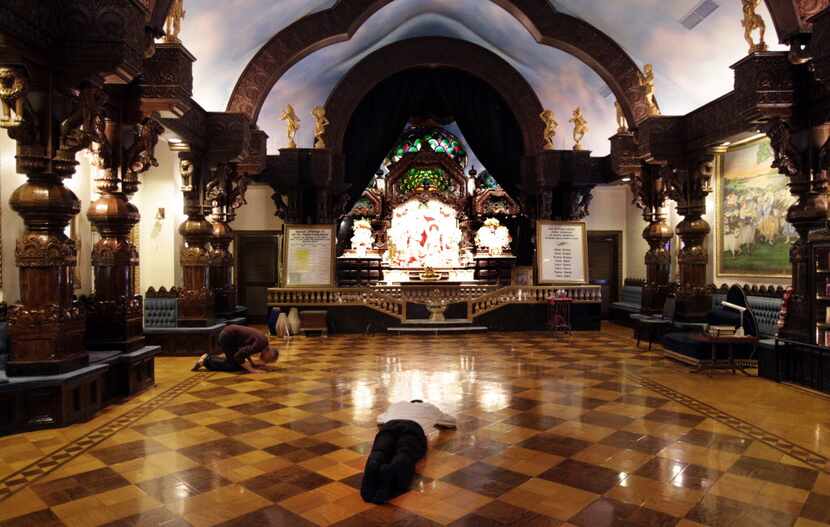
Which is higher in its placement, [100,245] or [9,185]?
[9,185]

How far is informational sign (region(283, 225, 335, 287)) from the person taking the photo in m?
11.2

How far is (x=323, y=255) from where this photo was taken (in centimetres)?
1142

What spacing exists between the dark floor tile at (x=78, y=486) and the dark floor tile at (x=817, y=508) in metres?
3.95

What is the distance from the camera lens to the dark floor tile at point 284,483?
329 cm

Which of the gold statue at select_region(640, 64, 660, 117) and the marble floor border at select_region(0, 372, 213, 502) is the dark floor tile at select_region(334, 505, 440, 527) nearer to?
the marble floor border at select_region(0, 372, 213, 502)

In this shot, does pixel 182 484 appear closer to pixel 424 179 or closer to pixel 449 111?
pixel 449 111

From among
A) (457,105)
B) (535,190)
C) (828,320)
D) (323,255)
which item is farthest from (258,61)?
(828,320)

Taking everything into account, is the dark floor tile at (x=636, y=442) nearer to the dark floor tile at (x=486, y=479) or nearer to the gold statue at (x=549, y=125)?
the dark floor tile at (x=486, y=479)

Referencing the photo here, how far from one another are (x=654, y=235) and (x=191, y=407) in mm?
8170

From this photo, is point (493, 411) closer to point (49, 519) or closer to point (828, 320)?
point (49, 519)

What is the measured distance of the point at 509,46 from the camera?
13055 mm

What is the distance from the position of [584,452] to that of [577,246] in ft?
27.2

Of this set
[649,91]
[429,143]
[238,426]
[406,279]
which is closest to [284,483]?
[238,426]

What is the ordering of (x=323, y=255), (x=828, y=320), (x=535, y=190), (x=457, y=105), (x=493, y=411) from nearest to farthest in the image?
(x=493, y=411), (x=828, y=320), (x=323, y=255), (x=535, y=190), (x=457, y=105)
